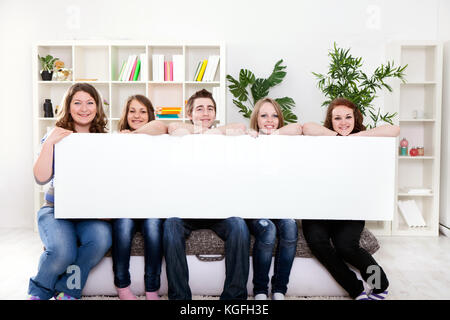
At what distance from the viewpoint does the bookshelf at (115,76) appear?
3.52 m

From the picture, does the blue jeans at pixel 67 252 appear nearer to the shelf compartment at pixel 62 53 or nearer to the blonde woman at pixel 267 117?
the blonde woman at pixel 267 117

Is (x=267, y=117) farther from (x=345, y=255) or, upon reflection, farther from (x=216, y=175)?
(x=345, y=255)

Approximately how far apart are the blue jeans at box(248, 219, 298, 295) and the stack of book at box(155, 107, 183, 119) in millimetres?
1930

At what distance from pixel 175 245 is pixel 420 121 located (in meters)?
2.89

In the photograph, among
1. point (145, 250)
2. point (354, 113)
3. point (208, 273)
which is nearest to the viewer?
point (145, 250)

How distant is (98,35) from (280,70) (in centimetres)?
172

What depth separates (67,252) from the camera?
5.61 feet

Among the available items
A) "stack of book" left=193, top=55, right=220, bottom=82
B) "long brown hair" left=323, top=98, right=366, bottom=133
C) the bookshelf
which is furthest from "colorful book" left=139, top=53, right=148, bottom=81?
"long brown hair" left=323, top=98, right=366, bottom=133

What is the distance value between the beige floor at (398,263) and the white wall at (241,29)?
1.20 meters

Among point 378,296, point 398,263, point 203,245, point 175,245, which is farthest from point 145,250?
point 398,263

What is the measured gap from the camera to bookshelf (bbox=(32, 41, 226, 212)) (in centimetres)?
352

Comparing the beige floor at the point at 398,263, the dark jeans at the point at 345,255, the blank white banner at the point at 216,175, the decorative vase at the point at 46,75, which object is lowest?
the beige floor at the point at 398,263

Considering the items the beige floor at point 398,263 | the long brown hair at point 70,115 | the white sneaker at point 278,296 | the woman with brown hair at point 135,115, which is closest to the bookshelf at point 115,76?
the beige floor at point 398,263
